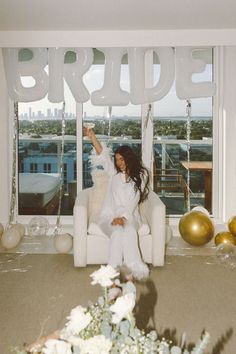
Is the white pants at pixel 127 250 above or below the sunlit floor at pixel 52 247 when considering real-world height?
above

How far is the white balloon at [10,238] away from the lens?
4.52 m

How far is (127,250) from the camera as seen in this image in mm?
3740

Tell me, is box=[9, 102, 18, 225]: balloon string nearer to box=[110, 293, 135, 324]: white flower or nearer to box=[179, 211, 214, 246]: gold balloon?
box=[179, 211, 214, 246]: gold balloon

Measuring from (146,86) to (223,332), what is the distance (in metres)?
3.11

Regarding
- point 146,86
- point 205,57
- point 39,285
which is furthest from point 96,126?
point 39,285

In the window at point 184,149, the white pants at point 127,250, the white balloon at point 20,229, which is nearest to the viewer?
the white pants at point 127,250

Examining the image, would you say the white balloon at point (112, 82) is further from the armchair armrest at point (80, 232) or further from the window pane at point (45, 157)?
the armchair armrest at point (80, 232)

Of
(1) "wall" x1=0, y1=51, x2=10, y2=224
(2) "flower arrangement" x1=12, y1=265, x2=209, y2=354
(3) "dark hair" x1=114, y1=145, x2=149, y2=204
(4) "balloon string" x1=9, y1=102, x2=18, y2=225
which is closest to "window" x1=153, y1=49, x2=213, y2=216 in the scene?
(3) "dark hair" x1=114, y1=145, x2=149, y2=204

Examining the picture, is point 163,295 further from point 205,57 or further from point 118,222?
point 205,57

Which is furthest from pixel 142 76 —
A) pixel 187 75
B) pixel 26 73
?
pixel 26 73

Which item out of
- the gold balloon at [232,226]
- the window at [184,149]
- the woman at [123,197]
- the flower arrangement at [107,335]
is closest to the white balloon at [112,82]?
the window at [184,149]

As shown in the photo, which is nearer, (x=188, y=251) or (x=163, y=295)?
(x=163, y=295)

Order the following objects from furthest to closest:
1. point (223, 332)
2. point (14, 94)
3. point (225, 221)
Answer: point (225, 221)
point (14, 94)
point (223, 332)

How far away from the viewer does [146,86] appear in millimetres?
5195
